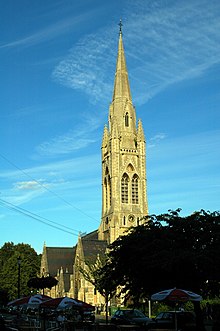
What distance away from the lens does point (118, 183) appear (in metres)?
80.8

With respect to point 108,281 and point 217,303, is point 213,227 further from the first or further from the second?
point 217,303

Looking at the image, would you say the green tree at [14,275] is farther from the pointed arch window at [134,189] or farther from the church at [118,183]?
the pointed arch window at [134,189]

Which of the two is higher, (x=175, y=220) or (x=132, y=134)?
(x=132, y=134)

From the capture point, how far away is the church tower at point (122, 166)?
79125mm

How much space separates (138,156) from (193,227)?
2230 inches

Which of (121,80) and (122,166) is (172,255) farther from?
(121,80)

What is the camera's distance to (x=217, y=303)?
4891 cm

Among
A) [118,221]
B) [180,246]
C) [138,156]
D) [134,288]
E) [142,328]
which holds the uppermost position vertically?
[138,156]

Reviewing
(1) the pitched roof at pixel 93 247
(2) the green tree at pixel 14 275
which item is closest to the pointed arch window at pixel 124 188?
(1) the pitched roof at pixel 93 247

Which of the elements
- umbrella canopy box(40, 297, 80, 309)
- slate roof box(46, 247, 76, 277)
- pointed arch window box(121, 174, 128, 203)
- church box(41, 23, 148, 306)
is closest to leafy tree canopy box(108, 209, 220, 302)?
umbrella canopy box(40, 297, 80, 309)

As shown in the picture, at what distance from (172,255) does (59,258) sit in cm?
7549

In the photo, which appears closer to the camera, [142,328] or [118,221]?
[142,328]

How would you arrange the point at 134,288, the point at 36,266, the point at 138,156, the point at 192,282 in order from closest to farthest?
the point at 192,282 < the point at 134,288 < the point at 138,156 < the point at 36,266

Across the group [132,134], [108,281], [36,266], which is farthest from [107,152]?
[108,281]
